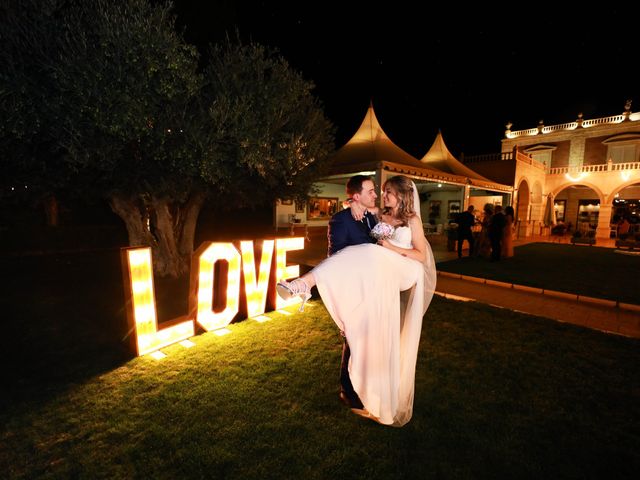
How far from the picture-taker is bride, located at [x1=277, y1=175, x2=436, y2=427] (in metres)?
2.64

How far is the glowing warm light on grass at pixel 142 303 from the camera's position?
402 cm

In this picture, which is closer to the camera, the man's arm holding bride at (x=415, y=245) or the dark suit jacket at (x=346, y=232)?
the man's arm holding bride at (x=415, y=245)

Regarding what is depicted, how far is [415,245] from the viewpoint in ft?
9.51

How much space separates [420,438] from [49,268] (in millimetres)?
12267

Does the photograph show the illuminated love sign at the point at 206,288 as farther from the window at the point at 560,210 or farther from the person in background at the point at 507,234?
the window at the point at 560,210

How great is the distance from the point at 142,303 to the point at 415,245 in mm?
3620

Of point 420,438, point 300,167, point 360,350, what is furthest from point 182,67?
point 420,438

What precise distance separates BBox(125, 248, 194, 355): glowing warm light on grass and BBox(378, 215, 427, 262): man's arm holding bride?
10.6 feet

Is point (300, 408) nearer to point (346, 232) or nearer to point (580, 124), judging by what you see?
point (346, 232)

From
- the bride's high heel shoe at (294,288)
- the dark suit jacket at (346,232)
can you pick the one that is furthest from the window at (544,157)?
the bride's high heel shoe at (294,288)

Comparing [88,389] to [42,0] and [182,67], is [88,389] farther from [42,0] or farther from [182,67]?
[42,0]

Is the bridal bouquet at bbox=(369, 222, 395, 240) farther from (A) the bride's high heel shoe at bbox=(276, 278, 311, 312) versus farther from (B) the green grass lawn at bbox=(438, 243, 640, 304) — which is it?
(B) the green grass lawn at bbox=(438, 243, 640, 304)

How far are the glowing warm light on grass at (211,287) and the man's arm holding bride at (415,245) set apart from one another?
300 centimetres

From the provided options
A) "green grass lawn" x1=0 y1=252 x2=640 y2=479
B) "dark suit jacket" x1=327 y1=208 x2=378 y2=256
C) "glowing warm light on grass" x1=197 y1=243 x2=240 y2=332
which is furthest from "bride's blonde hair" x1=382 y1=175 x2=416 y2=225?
"glowing warm light on grass" x1=197 y1=243 x2=240 y2=332
